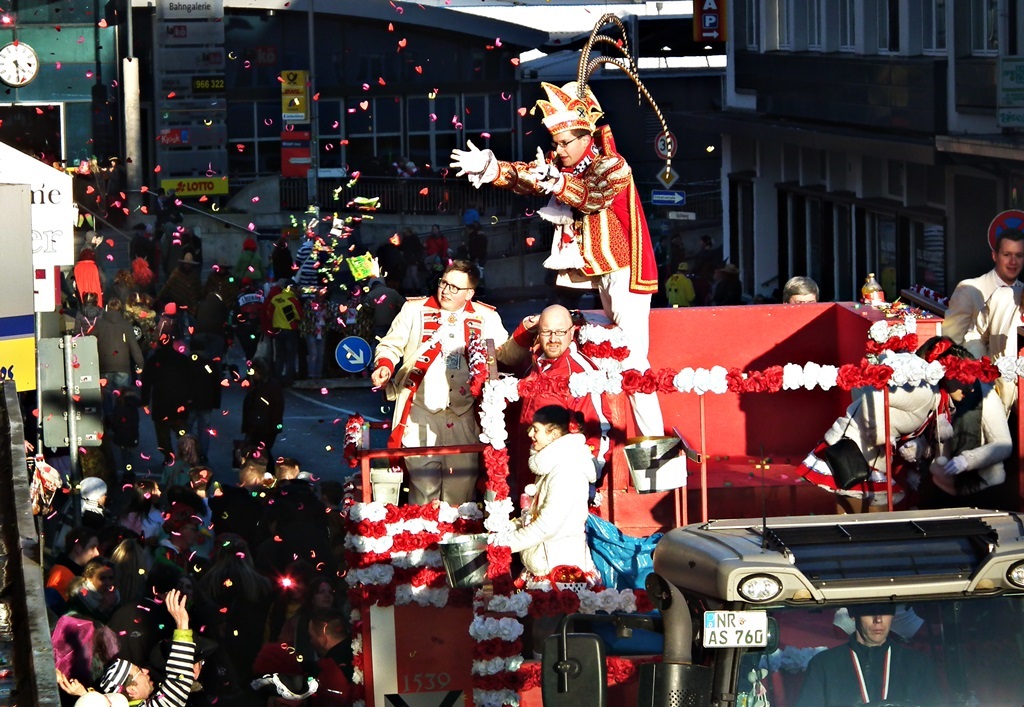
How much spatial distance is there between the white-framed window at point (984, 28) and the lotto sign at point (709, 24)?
1400 cm

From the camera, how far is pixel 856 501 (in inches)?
360

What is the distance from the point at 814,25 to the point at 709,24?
6.56 meters

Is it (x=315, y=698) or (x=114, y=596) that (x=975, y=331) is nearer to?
(x=315, y=698)

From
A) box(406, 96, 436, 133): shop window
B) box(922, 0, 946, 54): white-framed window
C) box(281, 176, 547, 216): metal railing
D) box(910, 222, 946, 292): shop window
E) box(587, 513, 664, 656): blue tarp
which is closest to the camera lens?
box(587, 513, 664, 656): blue tarp

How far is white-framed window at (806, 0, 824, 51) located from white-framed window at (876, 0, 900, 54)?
3.07 m

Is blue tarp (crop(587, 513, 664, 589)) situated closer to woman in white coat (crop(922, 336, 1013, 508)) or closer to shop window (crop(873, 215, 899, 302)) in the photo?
woman in white coat (crop(922, 336, 1013, 508))

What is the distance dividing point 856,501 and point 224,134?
35.4 meters

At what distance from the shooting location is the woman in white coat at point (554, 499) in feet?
27.9

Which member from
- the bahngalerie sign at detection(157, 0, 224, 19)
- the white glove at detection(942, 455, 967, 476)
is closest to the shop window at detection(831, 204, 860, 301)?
the bahngalerie sign at detection(157, 0, 224, 19)

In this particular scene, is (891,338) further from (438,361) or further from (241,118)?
(241,118)

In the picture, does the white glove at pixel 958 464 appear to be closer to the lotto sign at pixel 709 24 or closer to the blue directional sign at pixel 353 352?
the blue directional sign at pixel 353 352

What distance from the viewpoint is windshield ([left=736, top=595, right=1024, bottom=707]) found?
5934 mm

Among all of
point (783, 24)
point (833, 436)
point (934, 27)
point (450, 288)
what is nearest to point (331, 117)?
point (783, 24)

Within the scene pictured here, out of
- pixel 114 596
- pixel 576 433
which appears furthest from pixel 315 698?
pixel 576 433
